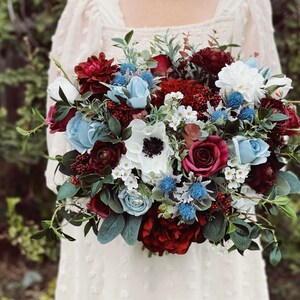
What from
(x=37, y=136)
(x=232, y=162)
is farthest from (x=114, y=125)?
(x=37, y=136)

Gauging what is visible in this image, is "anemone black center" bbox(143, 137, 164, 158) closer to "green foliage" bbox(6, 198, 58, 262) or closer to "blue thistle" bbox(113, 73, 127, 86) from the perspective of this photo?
"blue thistle" bbox(113, 73, 127, 86)

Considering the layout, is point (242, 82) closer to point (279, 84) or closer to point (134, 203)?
point (279, 84)

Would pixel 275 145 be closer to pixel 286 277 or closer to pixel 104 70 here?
pixel 104 70

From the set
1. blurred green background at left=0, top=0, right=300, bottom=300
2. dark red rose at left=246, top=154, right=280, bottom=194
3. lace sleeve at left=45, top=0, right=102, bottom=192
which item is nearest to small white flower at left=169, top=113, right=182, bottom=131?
dark red rose at left=246, top=154, right=280, bottom=194

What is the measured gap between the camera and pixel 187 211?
1.15 metres

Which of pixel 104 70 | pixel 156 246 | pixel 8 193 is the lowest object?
pixel 8 193

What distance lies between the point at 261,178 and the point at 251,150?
9 centimetres

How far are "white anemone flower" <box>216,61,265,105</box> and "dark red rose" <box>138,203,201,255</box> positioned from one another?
0.30 m

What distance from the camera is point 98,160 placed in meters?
1.17

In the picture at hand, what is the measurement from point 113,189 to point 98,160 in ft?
0.26

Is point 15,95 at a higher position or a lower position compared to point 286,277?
higher

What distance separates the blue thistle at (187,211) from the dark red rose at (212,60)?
325 millimetres

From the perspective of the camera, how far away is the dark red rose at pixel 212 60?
125 centimetres

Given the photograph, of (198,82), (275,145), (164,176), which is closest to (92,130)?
(164,176)
